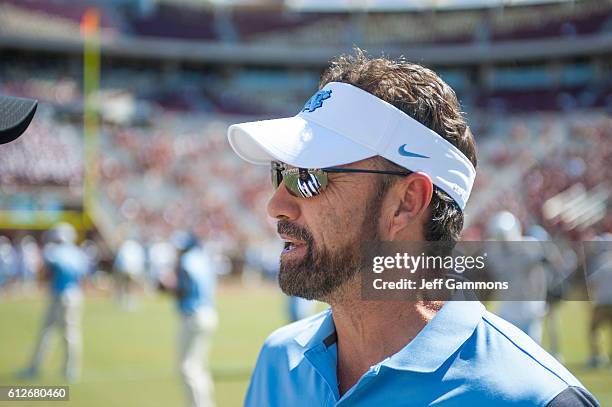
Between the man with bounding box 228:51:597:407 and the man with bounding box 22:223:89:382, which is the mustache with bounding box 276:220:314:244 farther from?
the man with bounding box 22:223:89:382

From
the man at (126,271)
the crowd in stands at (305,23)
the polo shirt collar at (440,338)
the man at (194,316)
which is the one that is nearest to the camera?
the polo shirt collar at (440,338)

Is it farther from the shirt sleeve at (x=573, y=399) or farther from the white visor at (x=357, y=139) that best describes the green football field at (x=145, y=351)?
the shirt sleeve at (x=573, y=399)

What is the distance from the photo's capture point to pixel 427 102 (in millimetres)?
1768

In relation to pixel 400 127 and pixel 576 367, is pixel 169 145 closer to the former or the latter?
pixel 576 367

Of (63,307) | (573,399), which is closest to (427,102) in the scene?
(573,399)

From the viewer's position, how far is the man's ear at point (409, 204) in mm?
1777

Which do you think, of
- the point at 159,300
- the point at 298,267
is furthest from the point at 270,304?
the point at 298,267

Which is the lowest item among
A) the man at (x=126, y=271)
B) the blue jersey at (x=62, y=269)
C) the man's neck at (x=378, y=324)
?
the man's neck at (x=378, y=324)

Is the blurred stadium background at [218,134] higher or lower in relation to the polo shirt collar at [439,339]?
higher

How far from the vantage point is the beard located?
70.0 inches

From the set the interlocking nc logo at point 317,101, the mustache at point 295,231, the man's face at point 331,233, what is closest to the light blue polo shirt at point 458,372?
the man's face at point 331,233

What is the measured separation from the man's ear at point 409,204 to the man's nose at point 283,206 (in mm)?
248

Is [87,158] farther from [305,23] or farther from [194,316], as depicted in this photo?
[305,23]

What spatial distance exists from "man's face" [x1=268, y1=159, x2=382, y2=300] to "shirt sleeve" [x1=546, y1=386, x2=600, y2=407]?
0.55 metres
